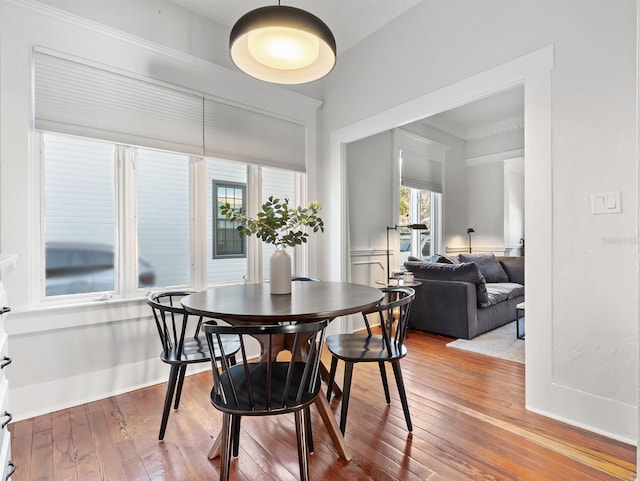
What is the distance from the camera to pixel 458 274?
3.66 metres

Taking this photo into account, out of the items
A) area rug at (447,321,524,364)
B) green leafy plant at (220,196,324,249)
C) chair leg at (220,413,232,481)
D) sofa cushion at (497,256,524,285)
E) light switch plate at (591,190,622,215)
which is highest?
light switch plate at (591,190,622,215)

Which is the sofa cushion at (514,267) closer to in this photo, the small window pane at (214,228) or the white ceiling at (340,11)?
the white ceiling at (340,11)

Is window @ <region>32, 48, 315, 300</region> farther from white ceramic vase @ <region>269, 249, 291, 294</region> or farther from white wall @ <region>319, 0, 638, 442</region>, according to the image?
white wall @ <region>319, 0, 638, 442</region>

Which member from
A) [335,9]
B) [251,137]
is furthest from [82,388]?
[335,9]

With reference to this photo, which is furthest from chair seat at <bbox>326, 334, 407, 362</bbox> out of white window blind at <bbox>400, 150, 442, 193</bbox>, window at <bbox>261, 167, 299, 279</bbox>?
white window blind at <bbox>400, 150, 442, 193</bbox>

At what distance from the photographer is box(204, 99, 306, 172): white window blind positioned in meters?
3.05

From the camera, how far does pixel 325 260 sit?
3814 millimetres

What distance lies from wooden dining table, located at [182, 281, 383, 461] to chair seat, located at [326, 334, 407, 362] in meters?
0.26

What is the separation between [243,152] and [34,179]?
1.57 m

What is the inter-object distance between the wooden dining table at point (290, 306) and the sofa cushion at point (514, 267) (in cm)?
384

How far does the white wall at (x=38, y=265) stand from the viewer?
215 cm

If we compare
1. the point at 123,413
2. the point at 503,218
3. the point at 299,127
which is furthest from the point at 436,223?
the point at 123,413

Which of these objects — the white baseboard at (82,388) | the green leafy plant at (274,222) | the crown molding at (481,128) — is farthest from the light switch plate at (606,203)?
the crown molding at (481,128)

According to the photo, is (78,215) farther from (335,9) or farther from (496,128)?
(496,128)
